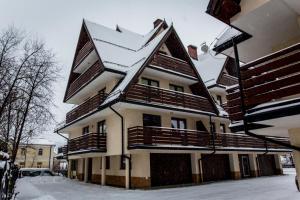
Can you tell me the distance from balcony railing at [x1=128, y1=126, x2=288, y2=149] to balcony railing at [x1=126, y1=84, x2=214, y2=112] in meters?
2.00

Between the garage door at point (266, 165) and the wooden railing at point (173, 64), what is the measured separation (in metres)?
12.8

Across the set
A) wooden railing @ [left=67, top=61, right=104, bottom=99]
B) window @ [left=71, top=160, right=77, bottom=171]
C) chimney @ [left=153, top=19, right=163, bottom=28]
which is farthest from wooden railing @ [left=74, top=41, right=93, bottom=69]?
window @ [left=71, top=160, right=77, bottom=171]

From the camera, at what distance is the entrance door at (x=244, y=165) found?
82.3ft

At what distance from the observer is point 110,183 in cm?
1978

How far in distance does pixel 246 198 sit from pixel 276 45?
7.57 meters

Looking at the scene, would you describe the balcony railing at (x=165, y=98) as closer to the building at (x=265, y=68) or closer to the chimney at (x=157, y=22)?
the building at (x=265, y=68)

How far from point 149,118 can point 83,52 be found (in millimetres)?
9072

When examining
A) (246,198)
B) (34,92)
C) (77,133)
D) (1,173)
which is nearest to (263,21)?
(1,173)

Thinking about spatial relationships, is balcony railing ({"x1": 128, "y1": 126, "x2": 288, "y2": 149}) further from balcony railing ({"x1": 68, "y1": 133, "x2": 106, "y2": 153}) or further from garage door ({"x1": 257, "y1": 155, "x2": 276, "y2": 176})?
garage door ({"x1": 257, "y1": 155, "x2": 276, "y2": 176})

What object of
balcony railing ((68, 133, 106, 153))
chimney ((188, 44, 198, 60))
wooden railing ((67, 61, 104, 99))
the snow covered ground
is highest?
chimney ((188, 44, 198, 60))

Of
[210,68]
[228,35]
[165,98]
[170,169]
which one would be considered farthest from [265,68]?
[210,68]

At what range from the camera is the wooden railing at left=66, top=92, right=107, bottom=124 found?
19047 mm

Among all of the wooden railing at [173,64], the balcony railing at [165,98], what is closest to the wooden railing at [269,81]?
the balcony railing at [165,98]

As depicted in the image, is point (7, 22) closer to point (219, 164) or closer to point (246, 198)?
point (246, 198)
